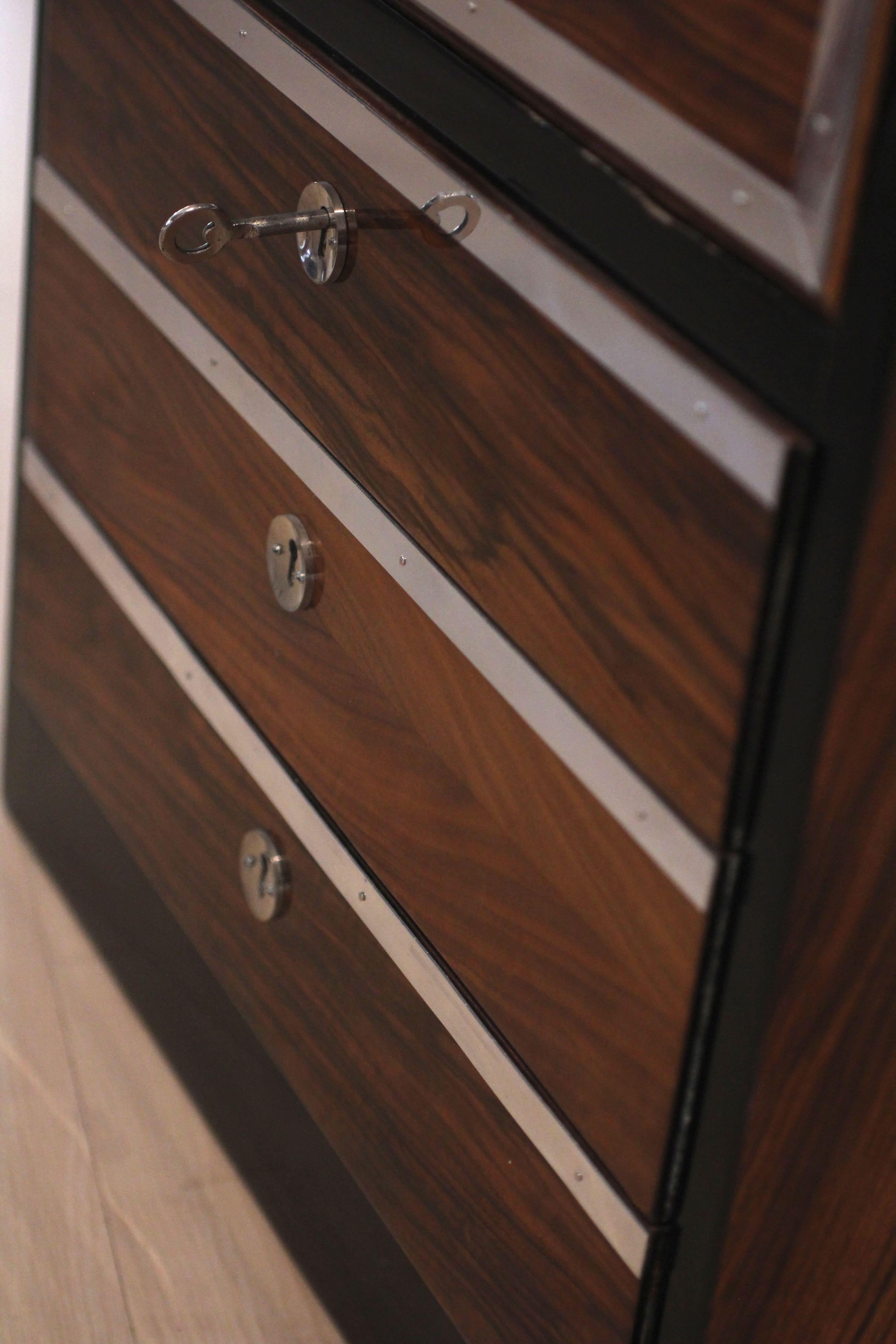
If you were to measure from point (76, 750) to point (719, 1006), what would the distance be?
2.10 feet

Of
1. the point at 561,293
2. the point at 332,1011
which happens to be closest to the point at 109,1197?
the point at 332,1011

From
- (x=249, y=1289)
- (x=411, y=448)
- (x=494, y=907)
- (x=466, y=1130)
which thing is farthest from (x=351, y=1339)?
(x=411, y=448)

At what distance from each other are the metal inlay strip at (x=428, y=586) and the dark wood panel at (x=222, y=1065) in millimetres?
327

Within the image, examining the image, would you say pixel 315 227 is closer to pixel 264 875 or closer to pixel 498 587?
pixel 498 587

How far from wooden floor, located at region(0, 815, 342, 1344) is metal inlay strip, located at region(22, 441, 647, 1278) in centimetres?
29

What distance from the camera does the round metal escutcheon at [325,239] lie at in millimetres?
644

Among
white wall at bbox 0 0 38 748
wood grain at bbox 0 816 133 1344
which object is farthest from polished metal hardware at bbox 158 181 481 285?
wood grain at bbox 0 816 133 1344

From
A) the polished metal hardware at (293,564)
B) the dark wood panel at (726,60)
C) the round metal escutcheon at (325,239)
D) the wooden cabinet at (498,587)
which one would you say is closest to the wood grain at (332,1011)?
the wooden cabinet at (498,587)

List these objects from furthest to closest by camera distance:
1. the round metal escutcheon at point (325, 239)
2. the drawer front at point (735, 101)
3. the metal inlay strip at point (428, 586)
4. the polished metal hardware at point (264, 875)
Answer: the polished metal hardware at point (264, 875)
the round metal escutcheon at point (325, 239)
the metal inlay strip at point (428, 586)
the drawer front at point (735, 101)

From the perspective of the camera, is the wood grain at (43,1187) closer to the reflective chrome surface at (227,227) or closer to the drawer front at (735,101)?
the reflective chrome surface at (227,227)

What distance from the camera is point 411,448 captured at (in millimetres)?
634

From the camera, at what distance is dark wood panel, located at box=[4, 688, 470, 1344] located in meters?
0.81

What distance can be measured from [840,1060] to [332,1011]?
11.9 inches

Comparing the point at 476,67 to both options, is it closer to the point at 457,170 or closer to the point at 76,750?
the point at 457,170
